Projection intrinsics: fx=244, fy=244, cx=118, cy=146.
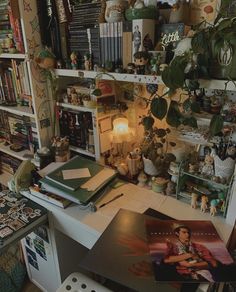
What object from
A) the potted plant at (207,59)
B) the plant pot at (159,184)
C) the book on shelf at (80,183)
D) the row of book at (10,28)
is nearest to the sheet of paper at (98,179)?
the book on shelf at (80,183)

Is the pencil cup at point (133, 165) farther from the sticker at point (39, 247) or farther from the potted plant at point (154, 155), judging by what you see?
the sticker at point (39, 247)

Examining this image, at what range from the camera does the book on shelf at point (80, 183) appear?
1.13 meters

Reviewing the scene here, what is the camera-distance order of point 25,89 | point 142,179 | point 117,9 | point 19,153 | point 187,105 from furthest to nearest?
point 19,153, point 25,89, point 142,179, point 117,9, point 187,105

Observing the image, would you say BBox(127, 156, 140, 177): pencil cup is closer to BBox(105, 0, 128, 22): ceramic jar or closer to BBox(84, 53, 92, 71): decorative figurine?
BBox(84, 53, 92, 71): decorative figurine

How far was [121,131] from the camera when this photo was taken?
4.48ft

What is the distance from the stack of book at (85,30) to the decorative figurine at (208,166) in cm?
69

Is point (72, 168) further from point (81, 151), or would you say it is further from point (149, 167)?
point (149, 167)

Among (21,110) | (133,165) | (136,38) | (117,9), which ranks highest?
(117,9)

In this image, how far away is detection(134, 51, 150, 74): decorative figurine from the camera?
1001 mm

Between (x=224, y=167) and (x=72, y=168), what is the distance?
0.75 m

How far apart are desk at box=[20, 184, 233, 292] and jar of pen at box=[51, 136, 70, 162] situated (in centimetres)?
30

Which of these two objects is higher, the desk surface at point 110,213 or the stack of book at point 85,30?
the stack of book at point 85,30

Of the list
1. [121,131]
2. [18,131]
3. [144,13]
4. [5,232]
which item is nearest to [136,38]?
[144,13]

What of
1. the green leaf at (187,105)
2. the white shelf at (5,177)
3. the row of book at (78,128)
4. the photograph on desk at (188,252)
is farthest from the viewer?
the white shelf at (5,177)
